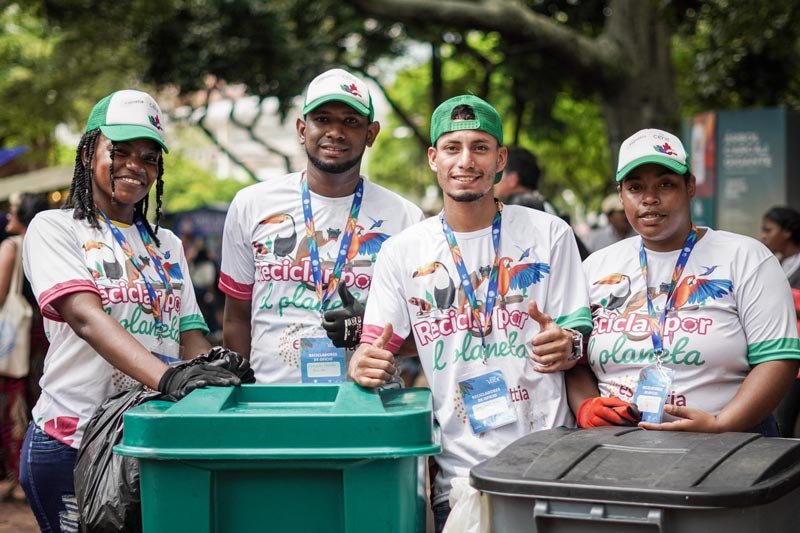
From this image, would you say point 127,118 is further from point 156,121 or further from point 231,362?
point 231,362

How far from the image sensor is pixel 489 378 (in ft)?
10.7

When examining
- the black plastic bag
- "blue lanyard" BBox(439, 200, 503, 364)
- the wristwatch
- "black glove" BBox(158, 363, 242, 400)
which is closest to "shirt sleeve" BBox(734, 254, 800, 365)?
the wristwatch

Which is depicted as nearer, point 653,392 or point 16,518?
point 653,392

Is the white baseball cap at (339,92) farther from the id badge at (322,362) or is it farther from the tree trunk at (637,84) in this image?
the tree trunk at (637,84)

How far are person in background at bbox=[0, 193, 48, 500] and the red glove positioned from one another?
5.35m

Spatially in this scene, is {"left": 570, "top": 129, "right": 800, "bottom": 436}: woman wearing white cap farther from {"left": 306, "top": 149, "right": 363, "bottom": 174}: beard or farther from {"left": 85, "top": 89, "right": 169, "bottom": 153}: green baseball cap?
{"left": 85, "top": 89, "right": 169, "bottom": 153}: green baseball cap

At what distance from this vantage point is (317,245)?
4012mm

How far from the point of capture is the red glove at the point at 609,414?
3.17 m

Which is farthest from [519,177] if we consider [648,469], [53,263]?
[648,469]

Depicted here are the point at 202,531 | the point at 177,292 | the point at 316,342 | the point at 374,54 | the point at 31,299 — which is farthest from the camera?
the point at 374,54

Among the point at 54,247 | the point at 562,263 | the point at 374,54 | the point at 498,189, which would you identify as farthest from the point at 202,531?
the point at 374,54

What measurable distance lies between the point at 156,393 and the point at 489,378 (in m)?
1.03

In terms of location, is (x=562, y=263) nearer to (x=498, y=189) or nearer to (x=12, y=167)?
(x=498, y=189)

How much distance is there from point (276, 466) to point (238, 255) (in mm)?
1710
